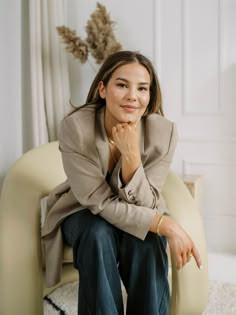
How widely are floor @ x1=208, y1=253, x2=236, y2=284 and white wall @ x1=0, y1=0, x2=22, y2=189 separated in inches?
44.1

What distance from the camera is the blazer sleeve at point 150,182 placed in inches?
60.0

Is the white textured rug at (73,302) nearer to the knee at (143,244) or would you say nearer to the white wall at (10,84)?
the knee at (143,244)

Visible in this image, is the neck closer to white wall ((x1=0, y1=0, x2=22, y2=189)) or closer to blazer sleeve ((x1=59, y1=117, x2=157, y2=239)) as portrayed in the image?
blazer sleeve ((x1=59, y1=117, x2=157, y2=239))

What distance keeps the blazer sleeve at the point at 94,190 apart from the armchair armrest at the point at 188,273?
22 cm

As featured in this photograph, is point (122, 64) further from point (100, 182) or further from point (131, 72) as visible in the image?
point (100, 182)

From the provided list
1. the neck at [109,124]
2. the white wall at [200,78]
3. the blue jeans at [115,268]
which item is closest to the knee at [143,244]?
the blue jeans at [115,268]

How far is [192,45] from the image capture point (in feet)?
8.60

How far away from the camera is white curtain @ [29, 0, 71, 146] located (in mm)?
2559

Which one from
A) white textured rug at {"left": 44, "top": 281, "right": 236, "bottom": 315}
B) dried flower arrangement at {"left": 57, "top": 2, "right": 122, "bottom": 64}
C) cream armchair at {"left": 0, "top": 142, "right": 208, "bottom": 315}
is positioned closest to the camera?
cream armchair at {"left": 0, "top": 142, "right": 208, "bottom": 315}

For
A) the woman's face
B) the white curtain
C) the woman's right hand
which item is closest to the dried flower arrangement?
the white curtain

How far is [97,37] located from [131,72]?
3.32 feet

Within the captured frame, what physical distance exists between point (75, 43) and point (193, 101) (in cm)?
69

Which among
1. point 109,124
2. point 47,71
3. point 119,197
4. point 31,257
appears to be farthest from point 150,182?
point 47,71

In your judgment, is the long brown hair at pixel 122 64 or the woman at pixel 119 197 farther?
the long brown hair at pixel 122 64
